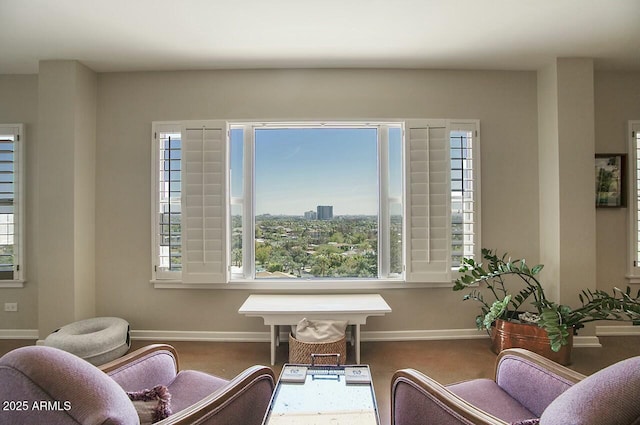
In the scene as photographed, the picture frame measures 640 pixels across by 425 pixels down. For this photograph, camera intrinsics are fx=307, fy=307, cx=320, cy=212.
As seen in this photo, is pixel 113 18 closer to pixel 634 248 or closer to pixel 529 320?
pixel 529 320

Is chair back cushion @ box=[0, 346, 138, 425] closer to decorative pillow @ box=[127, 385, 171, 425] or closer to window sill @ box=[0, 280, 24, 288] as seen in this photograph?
decorative pillow @ box=[127, 385, 171, 425]

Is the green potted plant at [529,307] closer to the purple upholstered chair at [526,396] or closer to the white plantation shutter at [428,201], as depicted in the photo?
the white plantation shutter at [428,201]

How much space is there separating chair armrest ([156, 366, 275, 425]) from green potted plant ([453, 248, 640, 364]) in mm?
2043

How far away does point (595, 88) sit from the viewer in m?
3.35

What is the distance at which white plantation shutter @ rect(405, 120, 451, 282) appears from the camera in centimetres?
316

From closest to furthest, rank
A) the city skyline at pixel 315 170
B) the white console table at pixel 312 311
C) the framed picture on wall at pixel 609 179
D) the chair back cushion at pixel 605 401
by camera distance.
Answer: the chair back cushion at pixel 605 401 → the white console table at pixel 312 311 → the framed picture on wall at pixel 609 179 → the city skyline at pixel 315 170

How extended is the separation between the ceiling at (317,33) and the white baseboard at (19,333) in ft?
9.17

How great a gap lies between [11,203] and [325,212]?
3.39 meters

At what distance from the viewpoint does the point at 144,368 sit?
5.24ft

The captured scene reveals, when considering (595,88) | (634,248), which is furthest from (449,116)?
(634,248)

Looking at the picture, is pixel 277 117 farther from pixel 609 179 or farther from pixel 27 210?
pixel 609 179

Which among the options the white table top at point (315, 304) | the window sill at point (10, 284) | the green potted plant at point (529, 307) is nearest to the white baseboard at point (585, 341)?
the green potted plant at point (529, 307)

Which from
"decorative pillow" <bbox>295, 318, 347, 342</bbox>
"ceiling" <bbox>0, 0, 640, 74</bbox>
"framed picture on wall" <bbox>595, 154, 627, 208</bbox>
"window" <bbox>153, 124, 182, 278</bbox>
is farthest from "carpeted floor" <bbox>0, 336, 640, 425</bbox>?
"ceiling" <bbox>0, 0, 640, 74</bbox>

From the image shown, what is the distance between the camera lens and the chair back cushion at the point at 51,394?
3.07 feet
